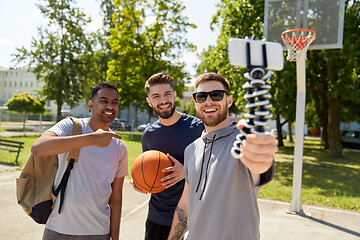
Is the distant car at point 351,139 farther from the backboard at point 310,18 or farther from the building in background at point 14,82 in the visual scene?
the building in background at point 14,82

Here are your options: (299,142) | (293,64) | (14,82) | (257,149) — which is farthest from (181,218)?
(14,82)

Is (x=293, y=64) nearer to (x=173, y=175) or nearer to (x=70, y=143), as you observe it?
(x=173, y=175)

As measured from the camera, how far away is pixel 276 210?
6582mm

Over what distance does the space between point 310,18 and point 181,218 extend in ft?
25.1

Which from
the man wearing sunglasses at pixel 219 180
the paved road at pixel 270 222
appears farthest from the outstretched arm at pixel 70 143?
the paved road at pixel 270 222

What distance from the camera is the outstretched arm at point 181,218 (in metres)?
2.52

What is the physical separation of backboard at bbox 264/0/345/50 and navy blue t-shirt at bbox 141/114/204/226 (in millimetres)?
5809

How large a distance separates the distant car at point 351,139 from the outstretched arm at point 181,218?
27.3 meters

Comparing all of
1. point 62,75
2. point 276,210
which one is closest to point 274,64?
point 276,210

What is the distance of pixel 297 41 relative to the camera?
6.81m

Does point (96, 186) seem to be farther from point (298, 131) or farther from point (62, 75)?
point (62, 75)

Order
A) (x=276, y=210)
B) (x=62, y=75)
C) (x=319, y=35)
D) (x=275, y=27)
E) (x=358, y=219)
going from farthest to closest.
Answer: (x=62, y=75) → (x=275, y=27) → (x=319, y=35) → (x=276, y=210) → (x=358, y=219)

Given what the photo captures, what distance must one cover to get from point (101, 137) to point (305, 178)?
417 inches

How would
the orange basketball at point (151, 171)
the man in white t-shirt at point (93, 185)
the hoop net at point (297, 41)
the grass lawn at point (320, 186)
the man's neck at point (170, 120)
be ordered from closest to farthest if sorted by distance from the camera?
the man in white t-shirt at point (93, 185) < the orange basketball at point (151, 171) < the man's neck at point (170, 120) < the hoop net at point (297, 41) < the grass lawn at point (320, 186)
